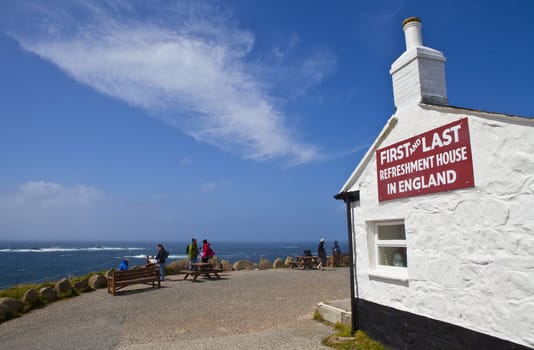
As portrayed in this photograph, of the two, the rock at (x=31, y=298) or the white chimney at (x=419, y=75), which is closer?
the white chimney at (x=419, y=75)

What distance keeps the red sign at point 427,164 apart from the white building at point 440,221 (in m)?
0.02

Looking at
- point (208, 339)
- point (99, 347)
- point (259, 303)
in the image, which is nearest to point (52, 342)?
point (99, 347)

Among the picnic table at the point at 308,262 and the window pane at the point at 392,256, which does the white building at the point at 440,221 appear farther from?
the picnic table at the point at 308,262

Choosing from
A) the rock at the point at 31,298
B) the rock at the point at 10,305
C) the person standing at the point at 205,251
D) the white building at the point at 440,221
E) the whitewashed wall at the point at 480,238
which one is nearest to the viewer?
the whitewashed wall at the point at 480,238

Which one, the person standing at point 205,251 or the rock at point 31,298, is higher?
the person standing at point 205,251

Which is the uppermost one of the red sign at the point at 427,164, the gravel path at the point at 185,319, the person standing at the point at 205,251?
the red sign at the point at 427,164

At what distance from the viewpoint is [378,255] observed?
735 cm

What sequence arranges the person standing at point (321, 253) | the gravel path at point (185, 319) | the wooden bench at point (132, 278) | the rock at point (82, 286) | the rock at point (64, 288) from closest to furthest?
the gravel path at point (185, 319) < the rock at point (64, 288) < the wooden bench at point (132, 278) < the rock at point (82, 286) < the person standing at point (321, 253)

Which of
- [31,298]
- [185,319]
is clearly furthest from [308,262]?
[31,298]

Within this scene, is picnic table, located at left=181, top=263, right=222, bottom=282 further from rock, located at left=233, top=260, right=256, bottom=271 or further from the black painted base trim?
the black painted base trim

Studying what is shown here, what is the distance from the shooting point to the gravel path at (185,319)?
7730 mm

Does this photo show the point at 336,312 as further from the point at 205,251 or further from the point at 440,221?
the point at 205,251

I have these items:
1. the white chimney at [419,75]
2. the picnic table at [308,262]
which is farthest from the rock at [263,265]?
the white chimney at [419,75]

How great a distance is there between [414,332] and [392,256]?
1.50 metres
